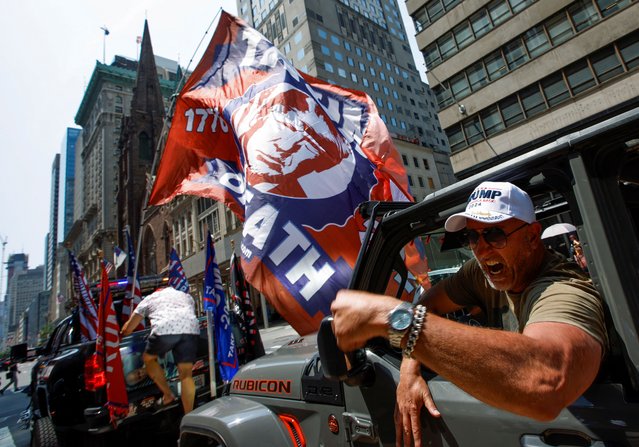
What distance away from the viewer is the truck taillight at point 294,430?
77.4 inches

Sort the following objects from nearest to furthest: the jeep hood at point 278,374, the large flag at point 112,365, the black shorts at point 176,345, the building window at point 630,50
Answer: the jeep hood at point 278,374
the large flag at point 112,365
the black shorts at point 176,345
the building window at point 630,50

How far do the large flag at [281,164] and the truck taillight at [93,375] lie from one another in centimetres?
238

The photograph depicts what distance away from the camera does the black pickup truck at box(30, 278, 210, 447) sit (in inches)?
181

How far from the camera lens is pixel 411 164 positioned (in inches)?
1913

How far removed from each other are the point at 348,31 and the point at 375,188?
60121 mm

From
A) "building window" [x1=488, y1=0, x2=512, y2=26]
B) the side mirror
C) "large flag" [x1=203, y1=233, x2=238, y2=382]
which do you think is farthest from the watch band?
"building window" [x1=488, y1=0, x2=512, y2=26]

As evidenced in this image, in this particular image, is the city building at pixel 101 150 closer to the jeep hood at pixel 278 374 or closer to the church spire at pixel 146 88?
the church spire at pixel 146 88

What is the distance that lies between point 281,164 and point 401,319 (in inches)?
138

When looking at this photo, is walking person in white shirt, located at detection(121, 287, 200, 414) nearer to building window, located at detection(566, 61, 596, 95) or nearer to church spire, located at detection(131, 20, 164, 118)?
building window, located at detection(566, 61, 596, 95)

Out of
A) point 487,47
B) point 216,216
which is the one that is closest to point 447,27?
point 487,47

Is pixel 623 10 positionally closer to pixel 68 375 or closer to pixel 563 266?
pixel 563 266

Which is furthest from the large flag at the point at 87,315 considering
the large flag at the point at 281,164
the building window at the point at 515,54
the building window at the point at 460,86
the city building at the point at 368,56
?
the city building at the point at 368,56

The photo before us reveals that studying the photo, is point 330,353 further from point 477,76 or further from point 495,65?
point 477,76

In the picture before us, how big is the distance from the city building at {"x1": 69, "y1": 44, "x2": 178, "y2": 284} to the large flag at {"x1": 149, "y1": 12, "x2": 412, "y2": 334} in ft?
241
